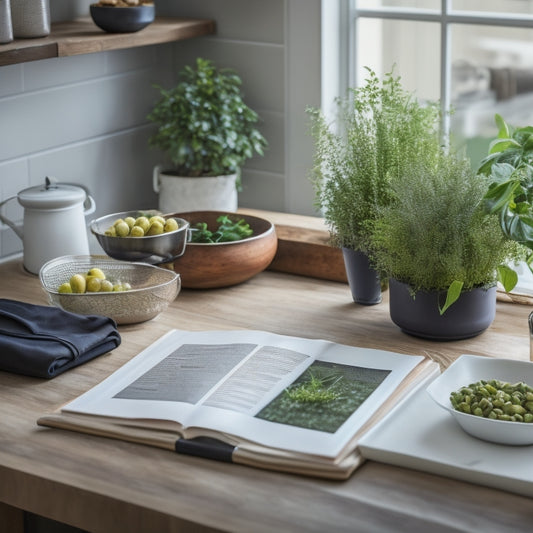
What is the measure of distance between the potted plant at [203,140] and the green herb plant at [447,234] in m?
0.63

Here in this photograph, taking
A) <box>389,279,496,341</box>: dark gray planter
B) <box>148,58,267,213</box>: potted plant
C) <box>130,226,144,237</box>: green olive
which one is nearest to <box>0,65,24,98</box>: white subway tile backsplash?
<box>148,58,267,213</box>: potted plant

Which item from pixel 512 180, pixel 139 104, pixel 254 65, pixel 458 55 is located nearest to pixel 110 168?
pixel 139 104

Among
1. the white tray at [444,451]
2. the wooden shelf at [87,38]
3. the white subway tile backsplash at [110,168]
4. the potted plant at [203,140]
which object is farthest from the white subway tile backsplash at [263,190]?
the white tray at [444,451]

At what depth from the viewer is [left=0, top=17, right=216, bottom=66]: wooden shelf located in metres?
1.72

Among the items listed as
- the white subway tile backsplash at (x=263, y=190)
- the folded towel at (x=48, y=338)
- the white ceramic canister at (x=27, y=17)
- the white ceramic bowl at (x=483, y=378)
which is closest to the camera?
the white ceramic bowl at (x=483, y=378)

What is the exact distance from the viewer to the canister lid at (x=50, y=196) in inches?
73.1

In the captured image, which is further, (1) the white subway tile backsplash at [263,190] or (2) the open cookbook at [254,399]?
(1) the white subway tile backsplash at [263,190]

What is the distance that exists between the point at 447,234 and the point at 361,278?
0.27 m

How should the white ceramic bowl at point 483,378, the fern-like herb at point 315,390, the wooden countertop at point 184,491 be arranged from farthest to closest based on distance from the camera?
1. the fern-like herb at point 315,390
2. the white ceramic bowl at point 483,378
3. the wooden countertop at point 184,491

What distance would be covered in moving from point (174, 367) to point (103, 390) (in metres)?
0.12

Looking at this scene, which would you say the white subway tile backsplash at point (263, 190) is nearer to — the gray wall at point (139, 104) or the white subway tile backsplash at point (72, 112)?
the gray wall at point (139, 104)

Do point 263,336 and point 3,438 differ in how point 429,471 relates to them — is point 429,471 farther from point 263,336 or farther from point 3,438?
point 3,438

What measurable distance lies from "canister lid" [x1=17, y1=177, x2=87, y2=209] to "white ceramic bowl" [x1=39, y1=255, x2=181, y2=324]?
0.13m

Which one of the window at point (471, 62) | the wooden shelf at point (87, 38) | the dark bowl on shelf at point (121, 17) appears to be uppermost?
the dark bowl on shelf at point (121, 17)
